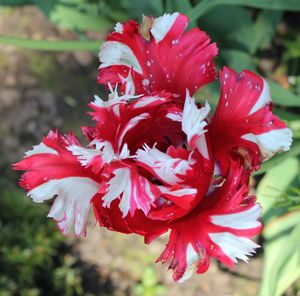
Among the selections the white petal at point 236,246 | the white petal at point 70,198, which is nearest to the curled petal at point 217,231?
the white petal at point 236,246

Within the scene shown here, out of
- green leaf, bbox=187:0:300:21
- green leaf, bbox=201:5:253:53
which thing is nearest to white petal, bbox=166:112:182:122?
green leaf, bbox=187:0:300:21

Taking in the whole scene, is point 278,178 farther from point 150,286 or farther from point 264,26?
point 150,286

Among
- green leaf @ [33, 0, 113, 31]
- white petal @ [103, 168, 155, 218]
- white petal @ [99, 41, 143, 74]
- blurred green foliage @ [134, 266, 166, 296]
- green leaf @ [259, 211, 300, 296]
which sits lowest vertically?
blurred green foliage @ [134, 266, 166, 296]

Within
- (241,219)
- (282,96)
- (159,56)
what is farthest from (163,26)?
(282,96)

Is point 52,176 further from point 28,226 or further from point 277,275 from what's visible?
point 28,226

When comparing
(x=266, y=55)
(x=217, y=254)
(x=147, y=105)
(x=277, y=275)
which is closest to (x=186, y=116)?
(x=147, y=105)

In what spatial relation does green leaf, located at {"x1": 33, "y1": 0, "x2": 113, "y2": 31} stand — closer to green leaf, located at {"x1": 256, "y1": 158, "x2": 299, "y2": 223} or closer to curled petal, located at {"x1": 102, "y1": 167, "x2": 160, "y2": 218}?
green leaf, located at {"x1": 256, "y1": 158, "x2": 299, "y2": 223}

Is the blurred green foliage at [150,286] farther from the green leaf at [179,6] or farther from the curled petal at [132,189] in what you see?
the curled petal at [132,189]
